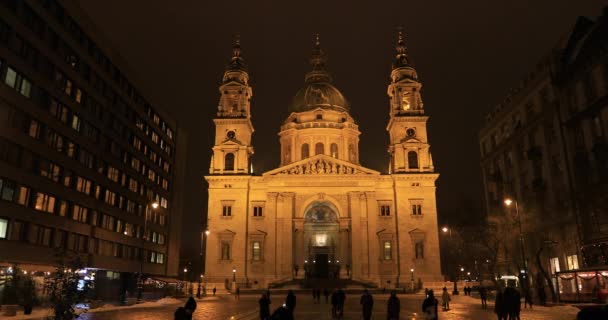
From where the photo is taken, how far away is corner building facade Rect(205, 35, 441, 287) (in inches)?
2527

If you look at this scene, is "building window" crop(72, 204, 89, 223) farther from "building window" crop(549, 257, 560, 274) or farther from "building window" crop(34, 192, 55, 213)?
"building window" crop(549, 257, 560, 274)

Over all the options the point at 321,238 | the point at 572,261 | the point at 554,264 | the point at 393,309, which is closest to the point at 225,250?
the point at 321,238

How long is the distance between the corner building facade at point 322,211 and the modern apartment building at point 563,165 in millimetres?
13701

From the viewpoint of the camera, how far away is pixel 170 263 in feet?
238

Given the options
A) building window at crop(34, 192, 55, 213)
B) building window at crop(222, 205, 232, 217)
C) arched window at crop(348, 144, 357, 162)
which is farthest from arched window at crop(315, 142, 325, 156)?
building window at crop(34, 192, 55, 213)

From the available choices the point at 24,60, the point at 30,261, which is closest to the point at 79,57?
the point at 24,60

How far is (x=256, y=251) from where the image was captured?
65.2 m

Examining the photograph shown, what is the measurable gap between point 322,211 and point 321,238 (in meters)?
3.74

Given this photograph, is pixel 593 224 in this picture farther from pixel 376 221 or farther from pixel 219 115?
pixel 219 115

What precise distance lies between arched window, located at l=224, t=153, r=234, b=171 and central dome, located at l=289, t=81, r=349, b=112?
18826 millimetres

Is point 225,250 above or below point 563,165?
below

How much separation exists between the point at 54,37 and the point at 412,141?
44879mm

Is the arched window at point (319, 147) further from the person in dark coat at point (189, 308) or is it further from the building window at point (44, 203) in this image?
the person in dark coat at point (189, 308)

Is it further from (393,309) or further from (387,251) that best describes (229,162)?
(393,309)
